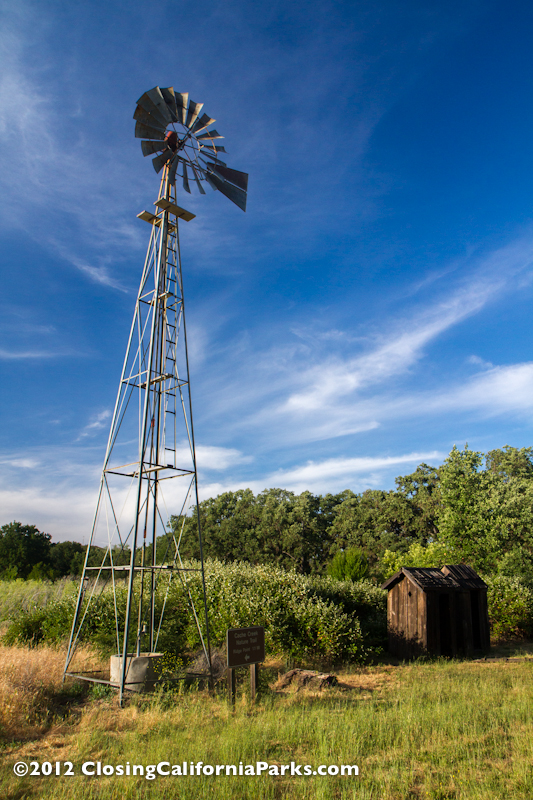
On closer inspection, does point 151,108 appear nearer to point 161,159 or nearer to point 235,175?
point 161,159

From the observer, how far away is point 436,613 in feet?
46.2

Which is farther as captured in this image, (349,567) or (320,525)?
(320,525)

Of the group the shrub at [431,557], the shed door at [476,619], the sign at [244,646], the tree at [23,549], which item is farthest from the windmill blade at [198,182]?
the tree at [23,549]

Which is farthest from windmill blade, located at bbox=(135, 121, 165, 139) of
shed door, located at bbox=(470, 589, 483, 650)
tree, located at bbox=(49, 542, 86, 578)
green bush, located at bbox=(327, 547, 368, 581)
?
tree, located at bbox=(49, 542, 86, 578)

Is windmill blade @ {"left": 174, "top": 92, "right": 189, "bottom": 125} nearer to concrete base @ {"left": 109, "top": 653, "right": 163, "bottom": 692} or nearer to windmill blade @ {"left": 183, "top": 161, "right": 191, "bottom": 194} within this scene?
windmill blade @ {"left": 183, "top": 161, "right": 191, "bottom": 194}

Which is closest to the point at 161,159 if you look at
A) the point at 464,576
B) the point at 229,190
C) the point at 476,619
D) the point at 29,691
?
the point at 229,190

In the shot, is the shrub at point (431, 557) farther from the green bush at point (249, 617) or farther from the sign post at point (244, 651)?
the sign post at point (244, 651)

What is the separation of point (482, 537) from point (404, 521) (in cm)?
1593

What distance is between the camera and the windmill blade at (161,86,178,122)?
11.7 meters

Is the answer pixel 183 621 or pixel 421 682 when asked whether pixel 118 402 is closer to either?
pixel 183 621

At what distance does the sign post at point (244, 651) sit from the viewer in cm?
862

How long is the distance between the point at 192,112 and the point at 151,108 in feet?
3.38

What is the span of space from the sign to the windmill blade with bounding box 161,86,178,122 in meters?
11.8

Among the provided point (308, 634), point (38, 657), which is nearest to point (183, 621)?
point (308, 634)
